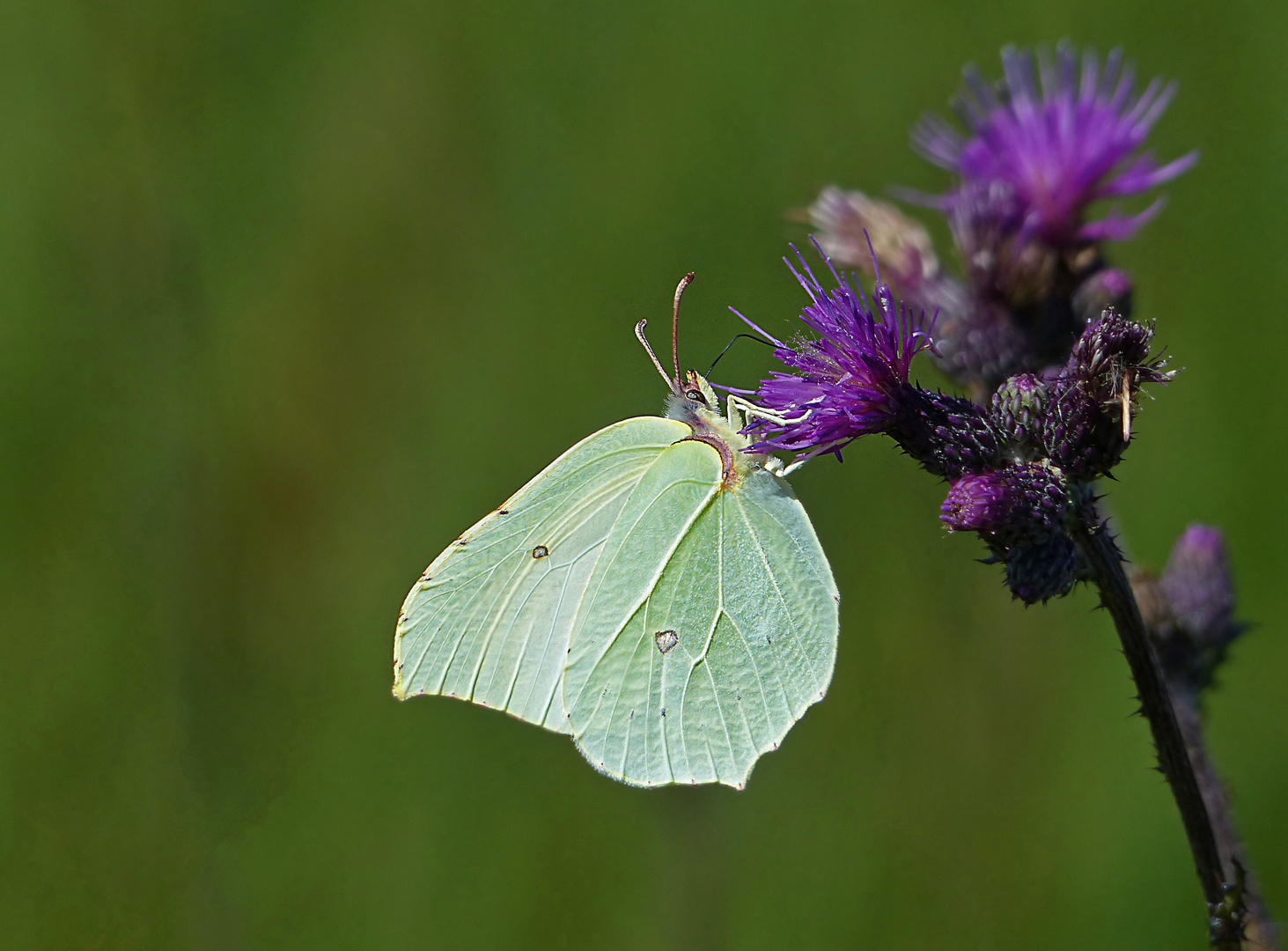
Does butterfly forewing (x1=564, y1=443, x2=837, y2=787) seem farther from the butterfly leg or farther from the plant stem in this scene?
the plant stem

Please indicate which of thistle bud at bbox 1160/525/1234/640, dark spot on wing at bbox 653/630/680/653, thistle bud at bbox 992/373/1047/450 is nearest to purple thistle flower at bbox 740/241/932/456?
thistle bud at bbox 992/373/1047/450

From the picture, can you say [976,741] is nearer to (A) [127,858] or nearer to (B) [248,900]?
(B) [248,900]

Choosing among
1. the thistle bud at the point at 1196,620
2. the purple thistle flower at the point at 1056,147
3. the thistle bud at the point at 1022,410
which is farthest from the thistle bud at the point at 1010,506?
→ the purple thistle flower at the point at 1056,147

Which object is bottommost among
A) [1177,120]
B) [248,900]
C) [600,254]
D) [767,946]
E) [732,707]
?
[248,900]

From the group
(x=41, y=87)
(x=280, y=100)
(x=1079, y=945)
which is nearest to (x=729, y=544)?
(x=1079, y=945)

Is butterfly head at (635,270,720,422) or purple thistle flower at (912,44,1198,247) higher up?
purple thistle flower at (912,44,1198,247)

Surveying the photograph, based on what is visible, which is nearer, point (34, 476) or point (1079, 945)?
point (1079, 945)

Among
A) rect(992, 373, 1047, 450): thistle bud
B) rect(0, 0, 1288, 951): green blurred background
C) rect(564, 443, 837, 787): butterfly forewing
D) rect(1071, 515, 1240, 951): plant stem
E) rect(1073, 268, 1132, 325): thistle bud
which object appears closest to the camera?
rect(1071, 515, 1240, 951): plant stem
